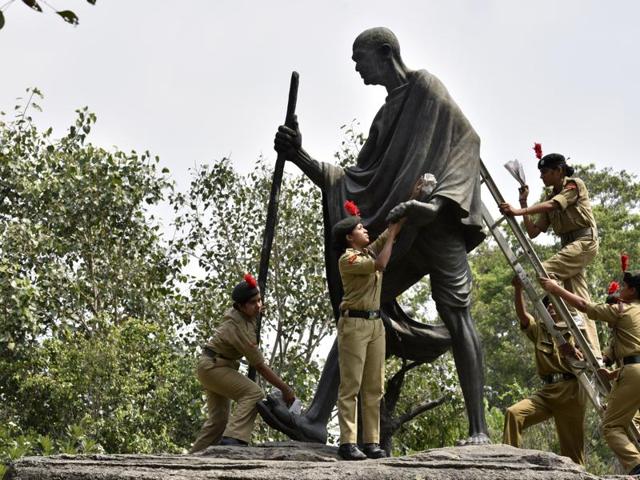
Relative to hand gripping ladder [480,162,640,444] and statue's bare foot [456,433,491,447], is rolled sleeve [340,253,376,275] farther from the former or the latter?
hand gripping ladder [480,162,640,444]

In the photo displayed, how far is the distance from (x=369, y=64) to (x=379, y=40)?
0.18 m

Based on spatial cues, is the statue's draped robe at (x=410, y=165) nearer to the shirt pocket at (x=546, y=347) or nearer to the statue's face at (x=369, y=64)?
the statue's face at (x=369, y=64)

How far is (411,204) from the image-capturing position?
7.93 m

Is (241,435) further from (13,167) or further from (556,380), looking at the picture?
(13,167)

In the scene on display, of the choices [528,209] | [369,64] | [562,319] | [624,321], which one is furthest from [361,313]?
[369,64]

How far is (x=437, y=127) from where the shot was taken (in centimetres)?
864

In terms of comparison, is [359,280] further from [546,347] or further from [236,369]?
[546,347]

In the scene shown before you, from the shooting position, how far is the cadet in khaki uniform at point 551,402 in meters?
8.60

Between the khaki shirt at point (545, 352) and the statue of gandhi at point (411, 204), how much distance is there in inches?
23.2

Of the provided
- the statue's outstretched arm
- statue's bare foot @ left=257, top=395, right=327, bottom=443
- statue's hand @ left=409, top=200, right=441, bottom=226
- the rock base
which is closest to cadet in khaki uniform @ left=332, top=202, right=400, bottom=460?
the statue's outstretched arm

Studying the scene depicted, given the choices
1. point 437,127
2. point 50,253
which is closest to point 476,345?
point 437,127

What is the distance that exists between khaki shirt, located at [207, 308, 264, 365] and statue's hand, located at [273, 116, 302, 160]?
1181mm

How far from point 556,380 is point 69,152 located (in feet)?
33.8

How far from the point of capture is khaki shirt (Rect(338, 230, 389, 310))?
7.62 metres
